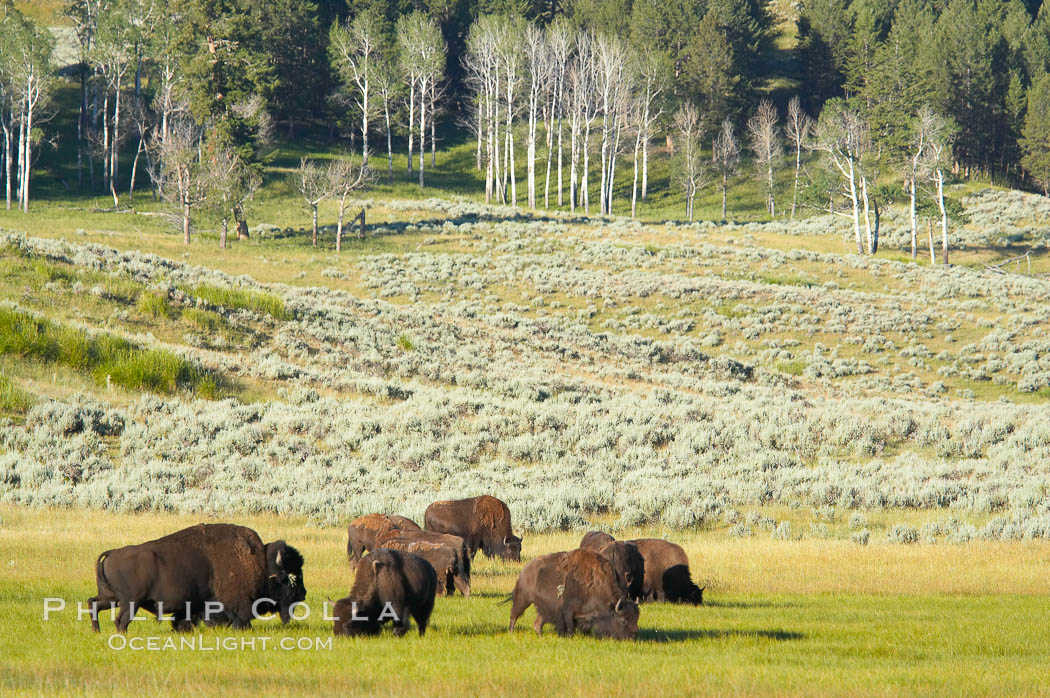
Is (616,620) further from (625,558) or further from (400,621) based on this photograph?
(400,621)

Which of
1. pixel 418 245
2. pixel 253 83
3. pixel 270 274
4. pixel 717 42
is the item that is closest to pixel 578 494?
pixel 270 274

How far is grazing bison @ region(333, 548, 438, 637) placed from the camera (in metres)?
8.43

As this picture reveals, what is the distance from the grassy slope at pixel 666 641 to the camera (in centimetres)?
657

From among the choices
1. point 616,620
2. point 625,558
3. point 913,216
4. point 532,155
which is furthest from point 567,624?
point 532,155

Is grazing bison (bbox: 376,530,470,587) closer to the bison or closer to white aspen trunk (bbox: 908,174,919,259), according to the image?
the bison

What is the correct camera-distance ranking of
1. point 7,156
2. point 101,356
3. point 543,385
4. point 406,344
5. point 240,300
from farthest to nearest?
1. point 7,156
2. point 406,344
3. point 240,300
4. point 543,385
5. point 101,356

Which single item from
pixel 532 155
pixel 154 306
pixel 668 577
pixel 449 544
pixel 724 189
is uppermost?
pixel 532 155

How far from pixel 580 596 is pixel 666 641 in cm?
88

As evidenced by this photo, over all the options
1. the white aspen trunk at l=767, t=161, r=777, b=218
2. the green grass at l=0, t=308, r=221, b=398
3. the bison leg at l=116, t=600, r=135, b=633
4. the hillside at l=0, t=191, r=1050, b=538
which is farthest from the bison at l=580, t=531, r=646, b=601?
the white aspen trunk at l=767, t=161, r=777, b=218

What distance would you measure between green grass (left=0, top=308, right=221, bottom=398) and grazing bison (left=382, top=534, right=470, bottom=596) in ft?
55.9

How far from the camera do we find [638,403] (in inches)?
1173

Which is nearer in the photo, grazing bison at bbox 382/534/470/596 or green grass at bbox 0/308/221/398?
grazing bison at bbox 382/534/470/596

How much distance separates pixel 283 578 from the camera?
863cm

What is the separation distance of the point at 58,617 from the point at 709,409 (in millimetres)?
22241
